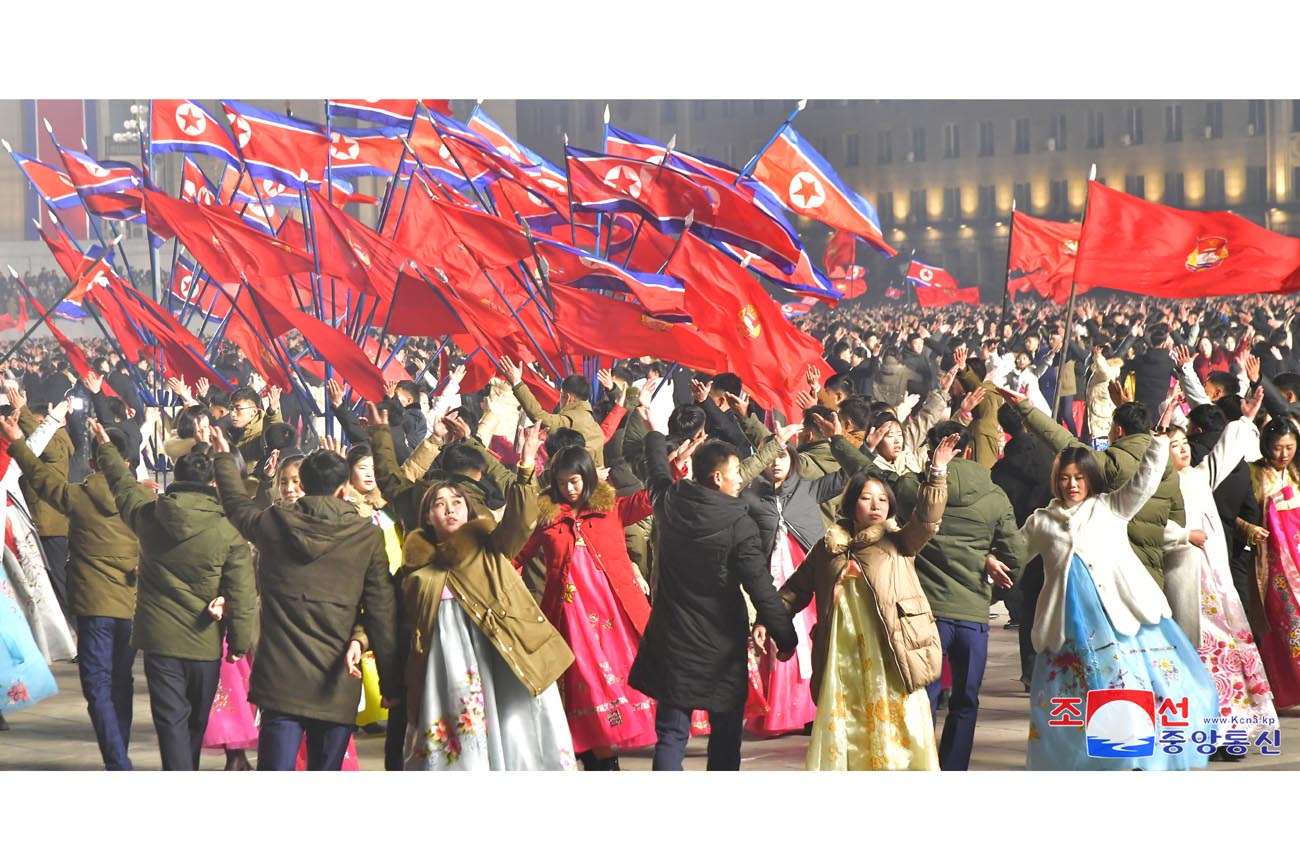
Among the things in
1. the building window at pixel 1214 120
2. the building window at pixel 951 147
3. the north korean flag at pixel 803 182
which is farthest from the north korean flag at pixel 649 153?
the building window at pixel 951 147

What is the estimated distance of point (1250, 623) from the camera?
738 centimetres

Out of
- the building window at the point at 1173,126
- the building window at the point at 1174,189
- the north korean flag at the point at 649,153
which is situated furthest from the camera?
the building window at the point at 1174,189

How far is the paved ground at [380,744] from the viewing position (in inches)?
266

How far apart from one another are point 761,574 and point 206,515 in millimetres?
1920

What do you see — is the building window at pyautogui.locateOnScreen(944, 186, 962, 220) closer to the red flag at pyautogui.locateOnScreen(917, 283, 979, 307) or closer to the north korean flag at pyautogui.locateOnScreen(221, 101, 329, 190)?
the red flag at pyautogui.locateOnScreen(917, 283, 979, 307)

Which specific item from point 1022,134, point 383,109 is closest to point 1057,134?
point 1022,134

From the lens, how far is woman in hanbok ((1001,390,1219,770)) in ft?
20.5

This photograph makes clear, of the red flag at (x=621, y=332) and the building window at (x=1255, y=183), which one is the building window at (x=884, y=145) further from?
the red flag at (x=621, y=332)

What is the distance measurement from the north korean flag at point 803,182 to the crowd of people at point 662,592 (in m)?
5.75

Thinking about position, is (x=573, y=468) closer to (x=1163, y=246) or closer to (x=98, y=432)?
(x=98, y=432)

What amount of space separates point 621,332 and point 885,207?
37.9m

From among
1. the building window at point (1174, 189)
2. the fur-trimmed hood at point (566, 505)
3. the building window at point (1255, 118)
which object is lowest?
the fur-trimmed hood at point (566, 505)

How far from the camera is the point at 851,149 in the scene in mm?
53562

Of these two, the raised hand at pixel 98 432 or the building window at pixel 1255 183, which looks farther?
the building window at pixel 1255 183
